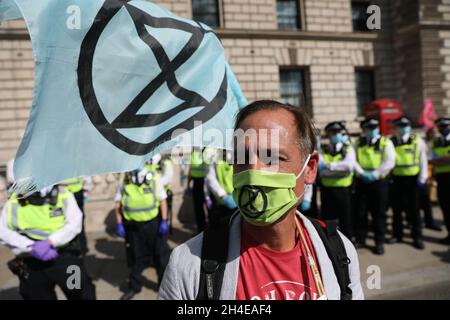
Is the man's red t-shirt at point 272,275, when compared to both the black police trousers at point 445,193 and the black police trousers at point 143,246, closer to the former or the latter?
the black police trousers at point 143,246

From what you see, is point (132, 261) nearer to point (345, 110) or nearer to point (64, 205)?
point (64, 205)

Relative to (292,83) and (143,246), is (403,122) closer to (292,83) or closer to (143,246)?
(143,246)

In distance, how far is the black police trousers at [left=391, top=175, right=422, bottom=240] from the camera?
21.2ft

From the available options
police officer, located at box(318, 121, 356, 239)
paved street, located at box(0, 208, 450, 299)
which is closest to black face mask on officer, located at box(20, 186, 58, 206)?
paved street, located at box(0, 208, 450, 299)

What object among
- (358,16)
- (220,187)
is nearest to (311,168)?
(220,187)

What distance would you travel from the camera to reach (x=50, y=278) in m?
3.56

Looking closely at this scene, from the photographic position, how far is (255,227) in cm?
159

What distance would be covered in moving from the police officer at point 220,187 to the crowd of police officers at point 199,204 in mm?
17

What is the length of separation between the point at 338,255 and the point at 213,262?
1.83 feet

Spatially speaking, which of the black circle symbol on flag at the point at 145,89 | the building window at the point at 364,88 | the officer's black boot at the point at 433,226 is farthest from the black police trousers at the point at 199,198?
the building window at the point at 364,88

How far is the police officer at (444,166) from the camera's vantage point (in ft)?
21.5

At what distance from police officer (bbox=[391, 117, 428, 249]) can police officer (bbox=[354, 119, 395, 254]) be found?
41 centimetres
